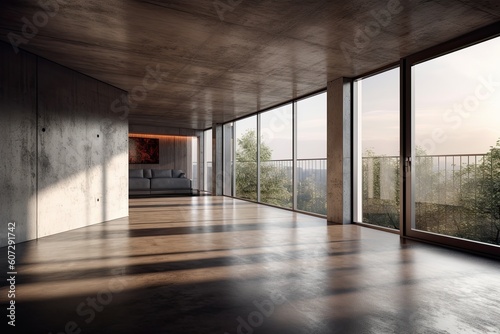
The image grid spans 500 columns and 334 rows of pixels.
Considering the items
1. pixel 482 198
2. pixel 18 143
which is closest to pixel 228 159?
pixel 482 198

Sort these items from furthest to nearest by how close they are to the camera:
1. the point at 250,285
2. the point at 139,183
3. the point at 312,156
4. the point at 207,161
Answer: the point at 207,161 < the point at 139,183 < the point at 312,156 < the point at 250,285

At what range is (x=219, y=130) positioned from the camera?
12.3 m

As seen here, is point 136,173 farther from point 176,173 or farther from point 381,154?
point 381,154

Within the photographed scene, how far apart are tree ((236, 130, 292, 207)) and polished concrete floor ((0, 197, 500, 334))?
31.7ft

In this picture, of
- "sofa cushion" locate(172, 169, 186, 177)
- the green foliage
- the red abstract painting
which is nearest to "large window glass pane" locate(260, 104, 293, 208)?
"sofa cushion" locate(172, 169, 186, 177)

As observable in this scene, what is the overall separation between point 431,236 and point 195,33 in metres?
3.96

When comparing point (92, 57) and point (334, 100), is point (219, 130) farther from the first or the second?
point (92, 57)

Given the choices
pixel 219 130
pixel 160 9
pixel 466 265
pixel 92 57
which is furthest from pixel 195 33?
pixel 219 130

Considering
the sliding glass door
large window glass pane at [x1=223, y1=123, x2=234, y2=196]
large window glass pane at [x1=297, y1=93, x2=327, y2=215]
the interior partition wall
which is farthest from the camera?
large window glass pane at [x1=223, y1=123, x2=234, y2=196]

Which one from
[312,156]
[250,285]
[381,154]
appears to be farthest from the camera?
[312,156]

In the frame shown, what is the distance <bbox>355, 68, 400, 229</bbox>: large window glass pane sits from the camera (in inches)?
292

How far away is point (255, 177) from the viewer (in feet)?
51.6

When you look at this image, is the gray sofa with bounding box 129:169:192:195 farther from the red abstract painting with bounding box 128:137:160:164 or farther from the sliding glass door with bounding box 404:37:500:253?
the sliding glass door with bounding box 404:37:500:253

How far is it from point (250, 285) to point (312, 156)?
6264mm
